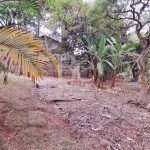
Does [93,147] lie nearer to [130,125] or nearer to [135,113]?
[130,125]

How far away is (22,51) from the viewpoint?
7.59 ft

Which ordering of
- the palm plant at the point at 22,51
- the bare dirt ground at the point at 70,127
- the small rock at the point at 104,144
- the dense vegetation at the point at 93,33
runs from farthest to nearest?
the small rock at the point at 104,144 → the bare dirt ground at the point at 70,127 → the dense vegetation at the point at 93,33 → the palm plant at the point at 22,51

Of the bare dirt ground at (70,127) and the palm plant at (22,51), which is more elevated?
the palm plant at (22,51)

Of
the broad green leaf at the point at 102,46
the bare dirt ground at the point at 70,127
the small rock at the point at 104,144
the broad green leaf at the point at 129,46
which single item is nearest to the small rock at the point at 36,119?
the bare dirt ground at the point at 70,127

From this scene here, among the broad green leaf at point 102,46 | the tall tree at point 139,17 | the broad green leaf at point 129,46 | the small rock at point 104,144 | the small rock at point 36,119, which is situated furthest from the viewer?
the broad green leaf at point 102,46

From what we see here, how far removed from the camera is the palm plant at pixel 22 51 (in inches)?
87.9

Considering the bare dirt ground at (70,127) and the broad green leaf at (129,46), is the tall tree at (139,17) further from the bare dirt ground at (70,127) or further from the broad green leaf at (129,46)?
the bare dirt ground at (70,127)

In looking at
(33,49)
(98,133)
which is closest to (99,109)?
(98,133)

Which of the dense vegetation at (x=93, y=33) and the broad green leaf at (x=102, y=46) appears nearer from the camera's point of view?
the dense vegetation at (x=93, y=33)

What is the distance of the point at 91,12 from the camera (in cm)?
872

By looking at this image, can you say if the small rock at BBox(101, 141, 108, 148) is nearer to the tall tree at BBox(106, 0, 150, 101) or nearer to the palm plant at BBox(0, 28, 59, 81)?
the palm plant at BBox(0, 28, 59, 81)

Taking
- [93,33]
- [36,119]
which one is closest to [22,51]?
[36,119]

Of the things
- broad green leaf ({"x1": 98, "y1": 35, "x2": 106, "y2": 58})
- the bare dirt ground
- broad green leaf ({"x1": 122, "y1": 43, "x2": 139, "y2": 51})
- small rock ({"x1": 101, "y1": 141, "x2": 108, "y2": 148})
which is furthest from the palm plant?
broad green leaf ({"x1": 122, "y1": 43, "x2": 139, "y2": 51})

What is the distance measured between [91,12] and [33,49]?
22.7ft
